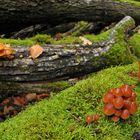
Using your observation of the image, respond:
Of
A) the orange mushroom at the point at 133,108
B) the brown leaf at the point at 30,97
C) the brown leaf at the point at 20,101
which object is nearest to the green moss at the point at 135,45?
the brown leaf at the point at 30,97

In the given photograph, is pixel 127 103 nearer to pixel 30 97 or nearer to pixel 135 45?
pixel 30 97

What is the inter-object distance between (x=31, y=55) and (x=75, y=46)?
80cm

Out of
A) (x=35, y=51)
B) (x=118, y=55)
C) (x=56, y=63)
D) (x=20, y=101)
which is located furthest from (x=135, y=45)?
(x=20, y=101)

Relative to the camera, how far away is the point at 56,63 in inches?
202

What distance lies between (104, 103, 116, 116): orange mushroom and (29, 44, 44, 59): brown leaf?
163 centimetres

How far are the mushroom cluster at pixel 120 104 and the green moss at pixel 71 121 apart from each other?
0.17 m

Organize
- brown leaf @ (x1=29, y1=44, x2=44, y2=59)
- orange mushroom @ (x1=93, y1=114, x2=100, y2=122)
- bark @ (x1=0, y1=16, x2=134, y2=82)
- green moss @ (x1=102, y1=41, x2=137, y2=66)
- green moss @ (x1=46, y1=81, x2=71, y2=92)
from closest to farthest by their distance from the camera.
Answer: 1. orange mushroom @ (x1=93, y1=114, x2=100, y2=122)
2. bark @ (x1=0, y1=16, x2=134, y2=82)
3. brown leaf @ (x1=29, y1=44, x2=44, y2=59)
4. green moss @ (x1=46, y1=81, x2=71, y2=92)
5. green moss @ (x1=102, y1=41, x2=137, y2=66)

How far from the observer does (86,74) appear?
548 cm

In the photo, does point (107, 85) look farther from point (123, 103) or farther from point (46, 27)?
point (46, 27)

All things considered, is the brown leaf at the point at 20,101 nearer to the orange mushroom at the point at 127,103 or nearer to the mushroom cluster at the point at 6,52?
the mushroom cluster at the point at 6,52

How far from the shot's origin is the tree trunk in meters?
6.39

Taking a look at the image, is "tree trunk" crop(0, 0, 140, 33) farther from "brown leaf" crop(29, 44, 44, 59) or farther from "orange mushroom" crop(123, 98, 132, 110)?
"orange mushroom" crop(123, 98, 132, 110)

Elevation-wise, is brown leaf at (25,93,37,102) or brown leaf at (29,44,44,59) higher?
brown leaf at (29,44,44,59)

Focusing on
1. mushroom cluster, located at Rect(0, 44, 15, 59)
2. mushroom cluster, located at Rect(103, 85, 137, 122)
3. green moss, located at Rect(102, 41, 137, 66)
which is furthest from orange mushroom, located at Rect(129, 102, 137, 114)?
mushroom cluster, located at Rect(0, 44, 15, 59)
